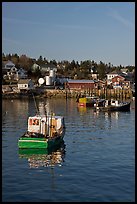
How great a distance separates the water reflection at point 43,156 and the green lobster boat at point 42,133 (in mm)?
295

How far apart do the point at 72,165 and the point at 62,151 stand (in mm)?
3548

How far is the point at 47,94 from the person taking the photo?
7294 cm

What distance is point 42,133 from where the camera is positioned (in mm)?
20156

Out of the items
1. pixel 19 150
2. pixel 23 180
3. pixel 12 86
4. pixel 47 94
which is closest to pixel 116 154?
pixel 19 150

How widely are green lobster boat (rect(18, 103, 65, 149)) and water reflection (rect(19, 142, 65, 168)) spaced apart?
30cm

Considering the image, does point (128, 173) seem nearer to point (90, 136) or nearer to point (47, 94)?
point (90, 136)

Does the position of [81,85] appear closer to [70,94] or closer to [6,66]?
[70,94]

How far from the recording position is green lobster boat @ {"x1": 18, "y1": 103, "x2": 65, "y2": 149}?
59.9 feet

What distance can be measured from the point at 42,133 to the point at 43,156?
3018mm

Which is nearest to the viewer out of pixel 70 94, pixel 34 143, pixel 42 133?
pixel 34 143

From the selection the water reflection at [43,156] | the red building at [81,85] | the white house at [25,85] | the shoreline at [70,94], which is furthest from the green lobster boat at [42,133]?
the red building at [81,85]

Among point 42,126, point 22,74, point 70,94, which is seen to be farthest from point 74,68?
point 42,126

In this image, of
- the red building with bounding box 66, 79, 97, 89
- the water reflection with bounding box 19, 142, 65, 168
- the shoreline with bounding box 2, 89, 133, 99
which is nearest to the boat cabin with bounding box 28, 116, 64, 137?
the water reflection with bounding box 19, 142, 65, 168

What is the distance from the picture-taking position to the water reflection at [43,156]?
1568cm
